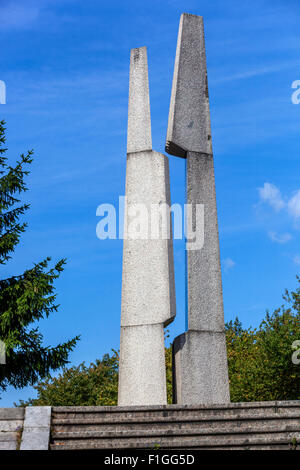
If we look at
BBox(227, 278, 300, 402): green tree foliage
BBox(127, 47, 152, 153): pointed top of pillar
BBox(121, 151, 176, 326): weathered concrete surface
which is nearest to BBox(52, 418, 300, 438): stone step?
BBox(121, 151, 176, 326): weathered concrete surface

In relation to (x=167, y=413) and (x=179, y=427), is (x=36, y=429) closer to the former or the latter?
(x=167, y=413)

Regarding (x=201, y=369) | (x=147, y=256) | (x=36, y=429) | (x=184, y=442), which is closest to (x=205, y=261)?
(x=147, y=256)

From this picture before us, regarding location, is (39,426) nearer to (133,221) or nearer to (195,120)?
(133,221)

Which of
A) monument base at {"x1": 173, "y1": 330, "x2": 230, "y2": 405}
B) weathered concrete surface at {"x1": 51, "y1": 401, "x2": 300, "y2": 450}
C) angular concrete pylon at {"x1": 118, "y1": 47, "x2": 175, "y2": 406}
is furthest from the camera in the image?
angular concrete pylon at {"x1": 118, "y1": 47, "x2": 175, "y2": 406}

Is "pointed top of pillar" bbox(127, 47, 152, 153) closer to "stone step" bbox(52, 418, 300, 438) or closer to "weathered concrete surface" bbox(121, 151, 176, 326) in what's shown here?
"weathered concrete surface" bbox(121, 151, 176, 326)

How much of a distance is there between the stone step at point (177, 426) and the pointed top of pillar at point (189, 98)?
640 centimetres

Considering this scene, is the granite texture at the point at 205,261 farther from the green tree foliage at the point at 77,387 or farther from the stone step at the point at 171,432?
the green tree foliage at the point at 77,387

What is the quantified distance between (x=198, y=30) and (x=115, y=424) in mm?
9845

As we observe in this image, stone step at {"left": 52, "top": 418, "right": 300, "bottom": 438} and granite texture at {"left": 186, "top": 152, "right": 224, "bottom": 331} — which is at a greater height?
granite texture at {"left": 186, "top": 152, "right": 224, "bottom": 331}

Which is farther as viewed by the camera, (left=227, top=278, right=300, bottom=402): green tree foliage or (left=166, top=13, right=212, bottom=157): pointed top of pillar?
(left=227, top=278, right=300, bottom=402): green tree foliage

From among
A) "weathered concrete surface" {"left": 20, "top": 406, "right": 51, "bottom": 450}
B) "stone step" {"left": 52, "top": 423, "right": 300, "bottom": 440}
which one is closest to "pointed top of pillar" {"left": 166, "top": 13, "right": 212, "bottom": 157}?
"stone step" {"left": 52, "top": 423, "right": 300, "bottom": 440}

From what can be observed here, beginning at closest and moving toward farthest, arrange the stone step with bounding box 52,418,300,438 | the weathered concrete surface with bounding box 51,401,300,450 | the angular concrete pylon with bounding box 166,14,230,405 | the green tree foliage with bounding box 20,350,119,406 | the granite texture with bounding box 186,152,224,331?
the weathered concrete surface with bounding box 51,401,300,450 → the stone step with bounding box 52,418,300,438 → the angular concrete pylon with bounding box 166,14,230,405 → the granite texture with bounding box 186,152,224,331 → the green tree foliage with bounding box 20,350,119,406

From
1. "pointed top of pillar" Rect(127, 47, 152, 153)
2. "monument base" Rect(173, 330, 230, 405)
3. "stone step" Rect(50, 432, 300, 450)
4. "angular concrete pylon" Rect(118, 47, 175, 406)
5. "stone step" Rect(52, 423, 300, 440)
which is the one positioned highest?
"pointed top of pillar" Rect(127, 47, 152, 153)

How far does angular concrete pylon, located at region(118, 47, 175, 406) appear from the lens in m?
12.6
